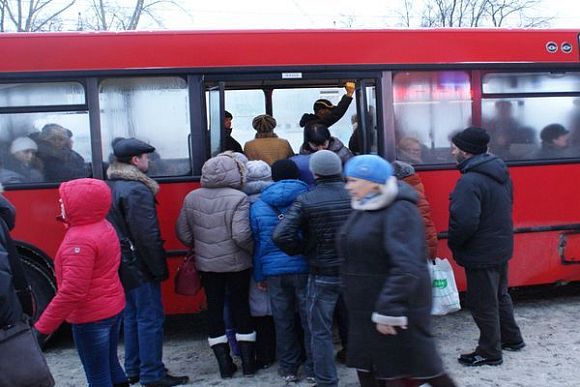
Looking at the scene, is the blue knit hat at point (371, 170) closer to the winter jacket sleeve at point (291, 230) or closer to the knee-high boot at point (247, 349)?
the winter jacket sleeve at point (291, 230)

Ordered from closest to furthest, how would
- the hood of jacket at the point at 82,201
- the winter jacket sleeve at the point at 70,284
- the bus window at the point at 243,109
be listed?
1. the winter jacket sleeve at the point at 70,284
2. the hood of jacket at the point at 82,201
3. the bus window at the point at 243,109

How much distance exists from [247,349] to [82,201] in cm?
193

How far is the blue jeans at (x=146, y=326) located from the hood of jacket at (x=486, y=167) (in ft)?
8.16

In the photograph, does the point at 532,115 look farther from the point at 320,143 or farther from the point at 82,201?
the point at 82,201

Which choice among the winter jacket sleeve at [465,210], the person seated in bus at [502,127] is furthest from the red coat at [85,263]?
the person seated in bus at [502,127]

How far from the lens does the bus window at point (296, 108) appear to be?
7.38 metres

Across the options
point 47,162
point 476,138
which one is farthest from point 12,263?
point 476,138

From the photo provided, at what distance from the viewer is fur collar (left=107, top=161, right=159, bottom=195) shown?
4.26 m

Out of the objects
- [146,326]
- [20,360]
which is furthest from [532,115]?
[20,360]

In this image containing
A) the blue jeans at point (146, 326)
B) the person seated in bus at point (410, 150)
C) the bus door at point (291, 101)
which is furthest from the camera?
the person seated in bus at point (410, 150)

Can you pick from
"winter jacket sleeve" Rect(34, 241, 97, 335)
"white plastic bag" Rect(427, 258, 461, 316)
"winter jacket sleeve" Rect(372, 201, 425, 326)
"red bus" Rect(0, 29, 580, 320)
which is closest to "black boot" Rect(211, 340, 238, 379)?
"red bus" Rect(0, 29, 580, 320)

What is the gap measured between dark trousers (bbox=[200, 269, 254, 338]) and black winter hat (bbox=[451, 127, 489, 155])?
1.91 m

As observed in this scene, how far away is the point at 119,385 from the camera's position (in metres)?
4.07

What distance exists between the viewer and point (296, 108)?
7617 millimetres
